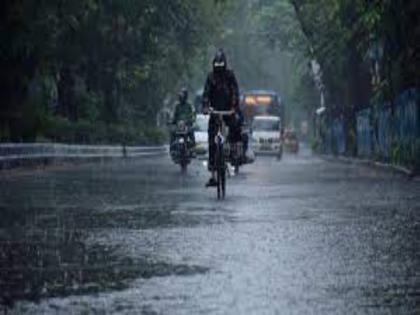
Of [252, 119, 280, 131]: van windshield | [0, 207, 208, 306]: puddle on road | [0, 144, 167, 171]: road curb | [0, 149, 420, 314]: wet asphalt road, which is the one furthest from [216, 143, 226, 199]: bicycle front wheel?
[252, 119, 280, 131]: van windshield

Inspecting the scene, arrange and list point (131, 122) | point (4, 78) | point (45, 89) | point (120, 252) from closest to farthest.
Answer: point (120, 252) → point (4, 78) → point (45, 89) → point (131, 122)

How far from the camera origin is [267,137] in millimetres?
65750

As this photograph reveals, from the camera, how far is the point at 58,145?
37.2 meters

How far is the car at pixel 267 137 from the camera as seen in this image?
214 ft

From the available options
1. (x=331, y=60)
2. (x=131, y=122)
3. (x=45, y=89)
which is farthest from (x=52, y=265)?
(x=131, y=122)

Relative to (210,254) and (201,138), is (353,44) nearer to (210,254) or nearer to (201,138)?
(201,138)

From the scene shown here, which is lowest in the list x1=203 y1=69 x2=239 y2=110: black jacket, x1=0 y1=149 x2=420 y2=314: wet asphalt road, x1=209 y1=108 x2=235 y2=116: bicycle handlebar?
x1=0 y1=149 x2=420 y2=314: wet asphalt road

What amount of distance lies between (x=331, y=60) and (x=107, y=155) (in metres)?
10.1

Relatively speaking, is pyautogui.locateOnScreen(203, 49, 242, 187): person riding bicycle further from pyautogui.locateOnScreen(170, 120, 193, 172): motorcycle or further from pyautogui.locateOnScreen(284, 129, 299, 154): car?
pyautogui.locateOnScreen(284, 129, 299, 154): car

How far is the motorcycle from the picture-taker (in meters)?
31.1

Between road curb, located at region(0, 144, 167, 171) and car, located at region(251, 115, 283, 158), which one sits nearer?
road curb, located at region(0, 144, 167, 171)

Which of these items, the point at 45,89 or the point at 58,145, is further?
the point at 45,89

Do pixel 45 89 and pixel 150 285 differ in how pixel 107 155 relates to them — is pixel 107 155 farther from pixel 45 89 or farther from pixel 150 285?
pixel 150 285

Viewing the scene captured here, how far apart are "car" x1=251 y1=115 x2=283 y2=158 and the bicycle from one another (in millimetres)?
45251
